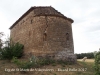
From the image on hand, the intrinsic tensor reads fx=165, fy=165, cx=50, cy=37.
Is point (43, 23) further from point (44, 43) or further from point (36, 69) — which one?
point (36, 69)

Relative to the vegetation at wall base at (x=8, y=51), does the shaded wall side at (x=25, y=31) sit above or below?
above

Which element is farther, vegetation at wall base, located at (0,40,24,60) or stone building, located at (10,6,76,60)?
vegetation at wall base, located at (0,40,24,60)

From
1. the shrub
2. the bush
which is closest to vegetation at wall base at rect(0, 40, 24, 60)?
the bush

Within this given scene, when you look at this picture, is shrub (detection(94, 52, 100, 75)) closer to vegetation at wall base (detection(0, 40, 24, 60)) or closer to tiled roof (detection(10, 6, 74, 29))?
tiled roof (detection(10, 6, 74, 29))

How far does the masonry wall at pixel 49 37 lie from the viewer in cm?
1711

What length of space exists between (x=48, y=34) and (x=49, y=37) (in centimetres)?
34

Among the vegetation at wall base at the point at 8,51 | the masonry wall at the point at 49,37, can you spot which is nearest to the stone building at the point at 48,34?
the masonry wall at the point at 49,37

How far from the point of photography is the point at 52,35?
57.1ft

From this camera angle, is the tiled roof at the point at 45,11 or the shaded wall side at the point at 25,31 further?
the shaded wall side at the point at 25,31

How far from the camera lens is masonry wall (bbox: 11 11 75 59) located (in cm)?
1711

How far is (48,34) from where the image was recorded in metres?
17.4

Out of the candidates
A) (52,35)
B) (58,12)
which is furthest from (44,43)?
(58,12)

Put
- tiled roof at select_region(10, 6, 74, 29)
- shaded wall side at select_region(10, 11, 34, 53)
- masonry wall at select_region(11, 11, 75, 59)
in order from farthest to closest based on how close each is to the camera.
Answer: shaded wall side at select_region(10, 11, 34, 53), tiled roof at select_region(10, 6, 74, 29), masonry wall at select_region(11, 11, 75, 59)

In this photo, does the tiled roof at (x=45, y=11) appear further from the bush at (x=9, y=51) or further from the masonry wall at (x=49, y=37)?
the bush at (x=9, y=51)
